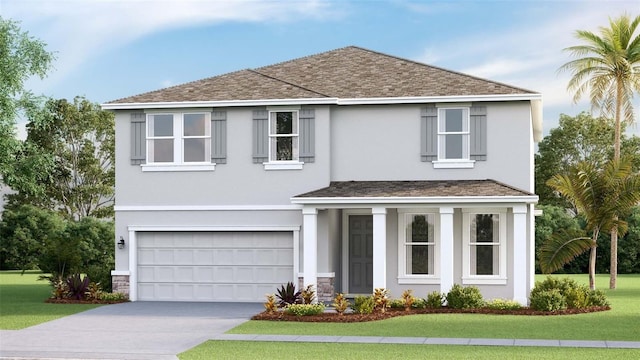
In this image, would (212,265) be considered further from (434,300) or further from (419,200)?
(434,300)

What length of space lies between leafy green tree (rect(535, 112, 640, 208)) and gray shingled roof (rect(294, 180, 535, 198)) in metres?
36.6

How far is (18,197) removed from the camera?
61125 mm

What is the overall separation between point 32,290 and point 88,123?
31.2 m

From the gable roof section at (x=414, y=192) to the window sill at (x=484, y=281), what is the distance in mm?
2500

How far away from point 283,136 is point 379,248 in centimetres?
455

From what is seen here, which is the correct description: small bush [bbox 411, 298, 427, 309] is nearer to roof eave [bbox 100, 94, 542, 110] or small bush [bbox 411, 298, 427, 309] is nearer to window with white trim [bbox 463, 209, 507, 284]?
window with white trim [bbox 463, 209, 507, 284]

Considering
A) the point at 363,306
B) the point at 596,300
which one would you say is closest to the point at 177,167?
the point at 363,306

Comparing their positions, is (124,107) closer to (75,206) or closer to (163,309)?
(163,309)

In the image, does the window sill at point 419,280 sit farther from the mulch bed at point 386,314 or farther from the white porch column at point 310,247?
the white porch column at point 310,247

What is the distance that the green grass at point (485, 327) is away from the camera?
1925 centimetres

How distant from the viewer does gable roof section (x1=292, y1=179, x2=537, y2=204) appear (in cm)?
2505

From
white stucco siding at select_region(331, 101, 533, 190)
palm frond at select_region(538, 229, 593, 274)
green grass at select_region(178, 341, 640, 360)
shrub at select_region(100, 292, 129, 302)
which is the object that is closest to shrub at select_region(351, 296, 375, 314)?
green grass at select_region(178, 341, 640, 360)

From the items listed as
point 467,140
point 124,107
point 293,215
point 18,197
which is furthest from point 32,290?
point 18,197

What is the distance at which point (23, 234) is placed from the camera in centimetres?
5397
